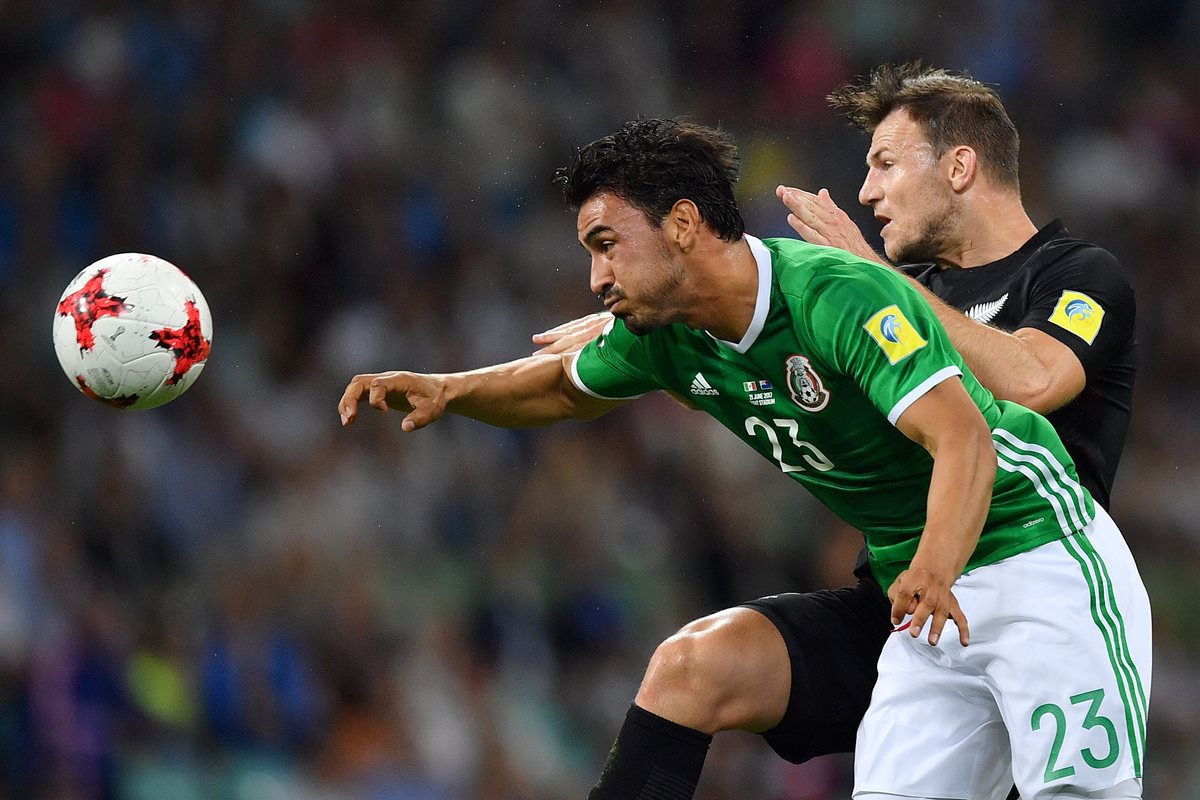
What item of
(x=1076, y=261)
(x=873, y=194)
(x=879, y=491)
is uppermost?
(x=873, y=194)

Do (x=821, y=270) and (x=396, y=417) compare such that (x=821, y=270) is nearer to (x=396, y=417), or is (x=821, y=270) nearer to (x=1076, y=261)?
(x=1076, y=261)

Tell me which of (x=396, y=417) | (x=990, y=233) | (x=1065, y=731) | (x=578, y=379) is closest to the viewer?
(x=1065, y=731)

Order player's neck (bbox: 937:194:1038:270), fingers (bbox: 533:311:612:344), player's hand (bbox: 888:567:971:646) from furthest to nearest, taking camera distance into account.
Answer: fingers (bbox: 533:311:612:344), player's neck (bbox: 937:194:1038:270), player's hand (bbox: 888:567:971:646)

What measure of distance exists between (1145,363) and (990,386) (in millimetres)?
5363

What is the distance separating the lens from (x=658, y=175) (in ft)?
11.3

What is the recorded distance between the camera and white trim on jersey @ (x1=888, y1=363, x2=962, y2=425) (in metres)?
3.07

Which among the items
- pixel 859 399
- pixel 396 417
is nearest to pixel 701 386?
pixel 859 399

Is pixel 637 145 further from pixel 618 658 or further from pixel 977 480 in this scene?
pixel 618 658

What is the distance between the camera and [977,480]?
3.01 m

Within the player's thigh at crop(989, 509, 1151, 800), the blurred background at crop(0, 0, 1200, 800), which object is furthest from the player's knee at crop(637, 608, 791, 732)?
Answer: the blurred background at crop(0, 0, 1200, 800)

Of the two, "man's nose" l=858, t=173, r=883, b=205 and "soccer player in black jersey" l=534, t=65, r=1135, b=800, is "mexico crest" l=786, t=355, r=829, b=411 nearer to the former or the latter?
"soccer player in black jersey" l=534, t=65, r=1135, b=800

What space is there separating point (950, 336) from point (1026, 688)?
2.93ft

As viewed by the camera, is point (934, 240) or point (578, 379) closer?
point (578, 379)

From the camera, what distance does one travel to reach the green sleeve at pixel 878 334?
309 centimetres
